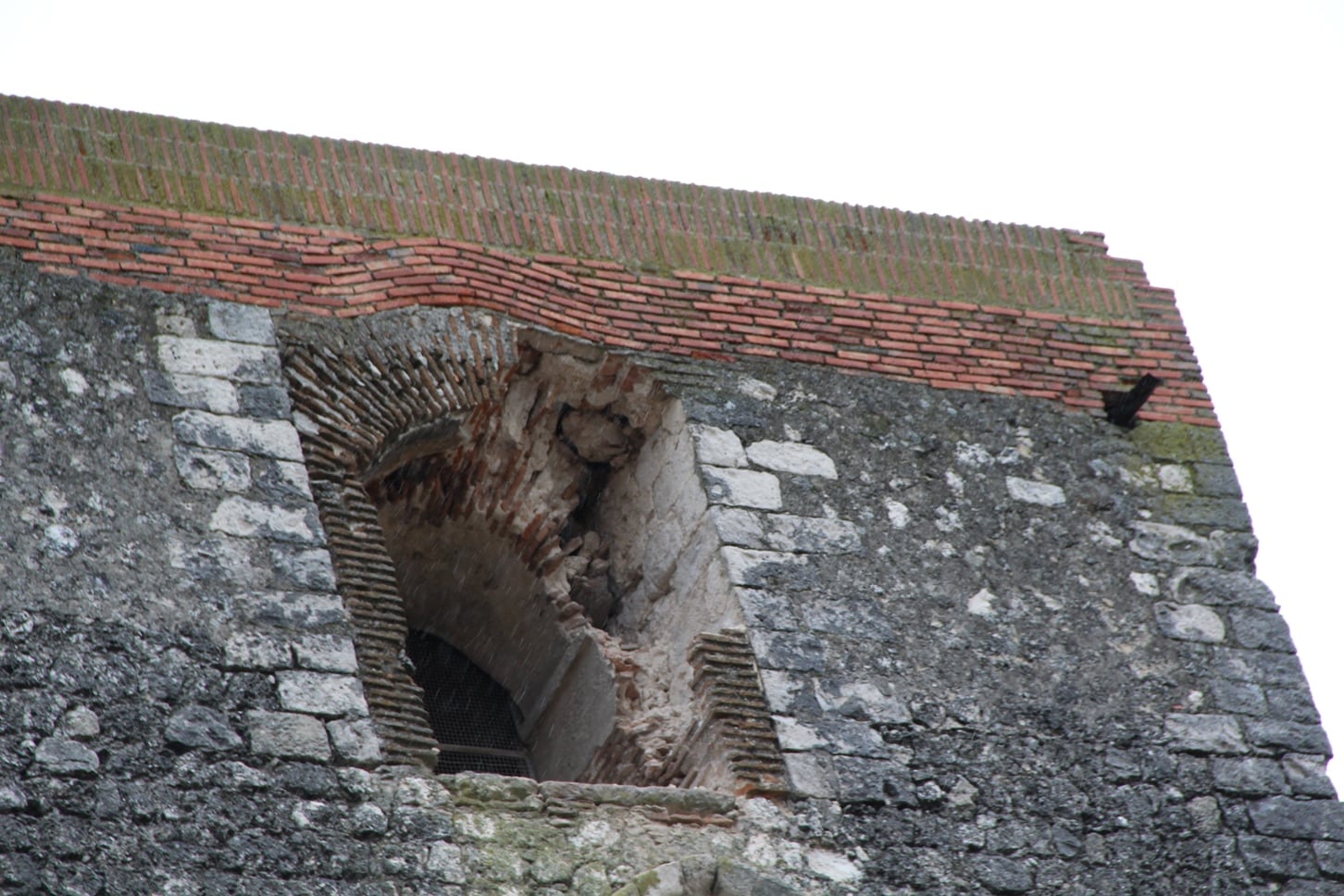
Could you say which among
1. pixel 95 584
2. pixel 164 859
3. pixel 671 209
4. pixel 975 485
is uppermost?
pixel 671 209

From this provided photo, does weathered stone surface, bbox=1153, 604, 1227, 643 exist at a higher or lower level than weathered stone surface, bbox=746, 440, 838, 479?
lower

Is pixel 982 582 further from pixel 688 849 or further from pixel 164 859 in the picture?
pixel 164 859

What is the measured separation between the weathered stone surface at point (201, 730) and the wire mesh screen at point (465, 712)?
1794 mm

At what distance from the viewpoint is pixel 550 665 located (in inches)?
285

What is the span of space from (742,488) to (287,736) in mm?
1856

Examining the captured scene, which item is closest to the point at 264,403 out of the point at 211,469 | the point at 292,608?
the point at 211,469

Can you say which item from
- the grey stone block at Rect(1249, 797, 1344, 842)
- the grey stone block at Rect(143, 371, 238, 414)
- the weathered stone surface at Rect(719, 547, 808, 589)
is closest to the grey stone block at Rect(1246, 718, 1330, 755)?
the grey stone block at Rect(1249, 797, 1344, 842)

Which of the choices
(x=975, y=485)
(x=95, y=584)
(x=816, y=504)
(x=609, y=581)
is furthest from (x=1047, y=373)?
(x=95, y=584)

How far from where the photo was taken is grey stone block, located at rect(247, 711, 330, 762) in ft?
17.7

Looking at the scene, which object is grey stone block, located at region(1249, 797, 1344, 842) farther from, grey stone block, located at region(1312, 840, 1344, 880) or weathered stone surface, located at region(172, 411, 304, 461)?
weathered stone surface, located at region(172, 411, 304, 461)

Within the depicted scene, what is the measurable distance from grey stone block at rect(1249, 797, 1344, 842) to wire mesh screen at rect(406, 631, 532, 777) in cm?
246

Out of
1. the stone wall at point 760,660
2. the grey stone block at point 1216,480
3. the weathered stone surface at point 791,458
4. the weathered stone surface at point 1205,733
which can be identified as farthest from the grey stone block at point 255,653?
the grey stone block at point 1216,480

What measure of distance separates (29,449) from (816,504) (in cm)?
242

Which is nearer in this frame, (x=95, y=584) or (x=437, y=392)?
(x=95, y=584)
